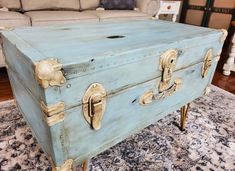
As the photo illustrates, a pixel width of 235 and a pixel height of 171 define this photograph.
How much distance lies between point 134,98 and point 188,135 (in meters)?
0.64

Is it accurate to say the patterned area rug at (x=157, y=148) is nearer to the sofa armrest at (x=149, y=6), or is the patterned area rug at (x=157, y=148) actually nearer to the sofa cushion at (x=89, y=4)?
the sofa cushion at (x=89, y=4)

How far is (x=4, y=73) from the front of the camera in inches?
75.4

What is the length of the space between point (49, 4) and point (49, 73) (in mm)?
1959

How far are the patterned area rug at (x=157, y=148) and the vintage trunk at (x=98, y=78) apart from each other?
0.26m

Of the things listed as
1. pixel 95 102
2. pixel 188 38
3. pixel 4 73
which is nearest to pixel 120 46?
pixel 95 102

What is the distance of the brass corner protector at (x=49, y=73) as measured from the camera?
46 centimetres

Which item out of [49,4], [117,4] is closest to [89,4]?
[117,4]

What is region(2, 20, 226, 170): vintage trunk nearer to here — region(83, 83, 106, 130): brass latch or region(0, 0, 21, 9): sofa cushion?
region(83, 83, 106, 130): brass latch

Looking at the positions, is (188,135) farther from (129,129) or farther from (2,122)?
(2,122)

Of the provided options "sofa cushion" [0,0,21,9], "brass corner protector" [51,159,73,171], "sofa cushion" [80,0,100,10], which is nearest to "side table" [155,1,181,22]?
"sofa cushion" [80,0,100,10]

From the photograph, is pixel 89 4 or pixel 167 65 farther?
pixel 89 4

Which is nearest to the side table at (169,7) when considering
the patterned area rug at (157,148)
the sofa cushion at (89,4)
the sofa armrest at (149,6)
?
the sofa armrest at (149,6)

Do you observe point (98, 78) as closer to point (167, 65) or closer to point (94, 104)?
point (94, 104)

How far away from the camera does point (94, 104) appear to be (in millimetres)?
608
